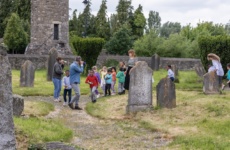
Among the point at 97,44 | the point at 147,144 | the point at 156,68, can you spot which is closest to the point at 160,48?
the point at 156,68

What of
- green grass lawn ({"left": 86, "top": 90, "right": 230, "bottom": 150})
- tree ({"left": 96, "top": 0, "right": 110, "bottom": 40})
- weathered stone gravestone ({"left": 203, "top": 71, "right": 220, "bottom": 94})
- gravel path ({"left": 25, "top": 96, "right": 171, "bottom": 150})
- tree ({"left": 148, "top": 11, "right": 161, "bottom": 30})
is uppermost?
tree ({"left": 148, "top": 11, "right": 161, "bottom": 30})

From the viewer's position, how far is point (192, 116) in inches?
460

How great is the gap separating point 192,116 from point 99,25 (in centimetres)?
5760

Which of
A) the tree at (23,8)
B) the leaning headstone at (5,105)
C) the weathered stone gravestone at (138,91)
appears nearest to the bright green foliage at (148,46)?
the tree at (23,8)

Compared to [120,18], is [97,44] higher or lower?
lower

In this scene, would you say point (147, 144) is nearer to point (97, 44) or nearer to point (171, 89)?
point (171, 89)

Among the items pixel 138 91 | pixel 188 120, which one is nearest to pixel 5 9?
pixel 138 91

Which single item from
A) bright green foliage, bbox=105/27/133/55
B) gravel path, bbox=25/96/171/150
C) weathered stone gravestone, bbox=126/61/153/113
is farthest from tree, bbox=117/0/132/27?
gravel path, bbox=25/96/171/150

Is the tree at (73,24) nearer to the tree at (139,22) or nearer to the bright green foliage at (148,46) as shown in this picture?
the tree at (139,22)

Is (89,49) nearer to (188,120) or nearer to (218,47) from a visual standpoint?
(218,47)

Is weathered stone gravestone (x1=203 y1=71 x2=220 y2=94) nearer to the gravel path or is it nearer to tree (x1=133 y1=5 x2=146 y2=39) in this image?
the gravel path

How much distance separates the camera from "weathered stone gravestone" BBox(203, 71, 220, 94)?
15484 millimetres

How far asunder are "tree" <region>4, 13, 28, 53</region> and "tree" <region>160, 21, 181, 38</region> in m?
62.7

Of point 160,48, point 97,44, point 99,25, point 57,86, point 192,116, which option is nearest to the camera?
point 192,116
